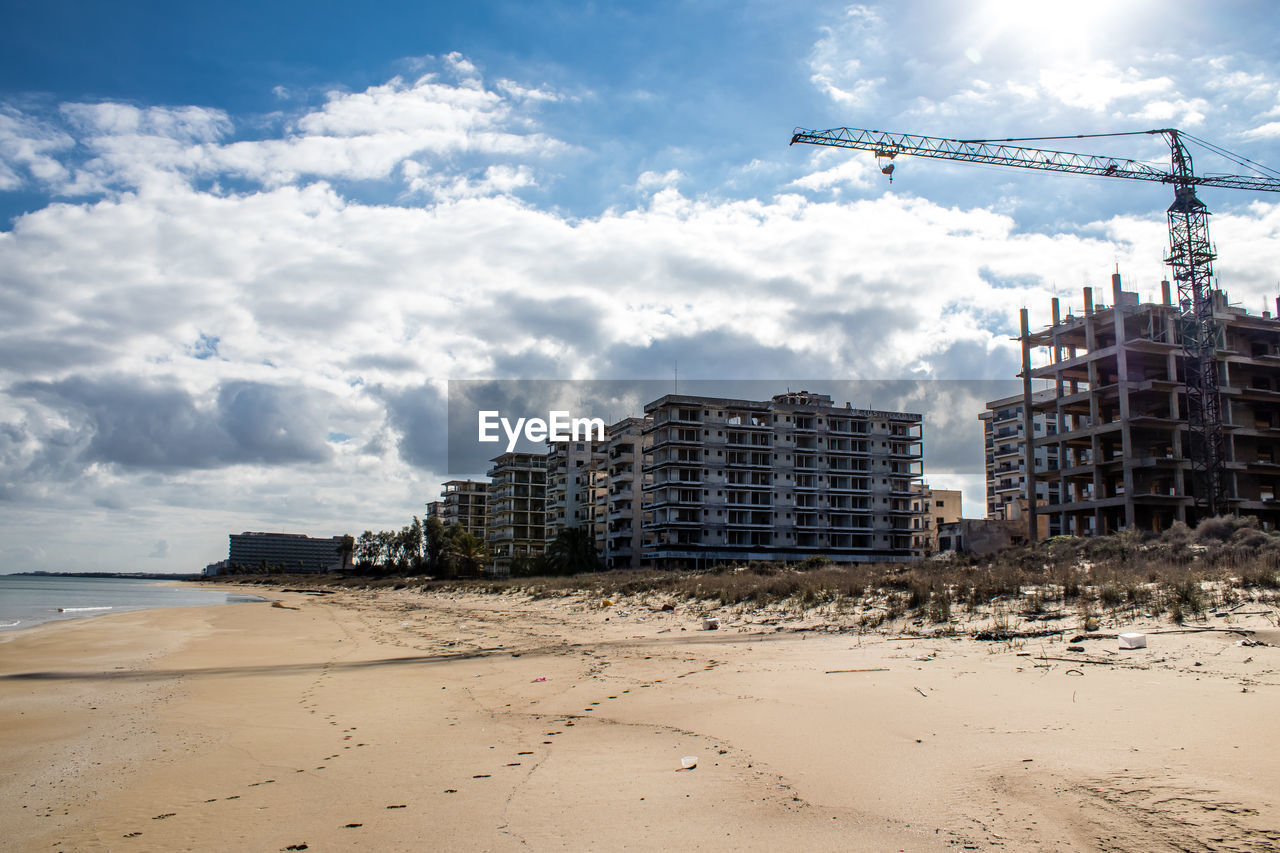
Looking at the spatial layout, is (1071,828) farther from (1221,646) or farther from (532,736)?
(1221,646)

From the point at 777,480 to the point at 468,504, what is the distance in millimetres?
85033

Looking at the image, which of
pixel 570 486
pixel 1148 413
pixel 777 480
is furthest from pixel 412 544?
pixel 1148 413

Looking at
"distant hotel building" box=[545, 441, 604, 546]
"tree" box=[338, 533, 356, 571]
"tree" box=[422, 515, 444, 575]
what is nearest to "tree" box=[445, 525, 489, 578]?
"tree" box=[422, 515, 444, 575]

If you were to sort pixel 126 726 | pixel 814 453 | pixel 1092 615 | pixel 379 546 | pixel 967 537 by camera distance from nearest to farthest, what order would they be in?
pixel 126 726 → pixel 1092 615 → pixel 967 537 → pixel 814 453 → pixel 379 546

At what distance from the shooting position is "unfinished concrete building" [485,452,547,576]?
146m

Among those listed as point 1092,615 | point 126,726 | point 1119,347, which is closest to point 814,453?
point 1119,347

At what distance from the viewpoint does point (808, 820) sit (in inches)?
209

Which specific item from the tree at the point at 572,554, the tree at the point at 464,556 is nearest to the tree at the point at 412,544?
the tree at the point at 464,556

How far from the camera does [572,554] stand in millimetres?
98562

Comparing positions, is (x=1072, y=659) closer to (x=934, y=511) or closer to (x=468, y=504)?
(x=934, y=511)

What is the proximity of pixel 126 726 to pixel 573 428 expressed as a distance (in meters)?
124

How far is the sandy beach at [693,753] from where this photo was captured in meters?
5.19

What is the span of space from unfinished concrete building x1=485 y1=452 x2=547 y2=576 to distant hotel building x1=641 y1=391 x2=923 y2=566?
45.5 m

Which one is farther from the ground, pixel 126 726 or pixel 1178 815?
pixel 1178 815
